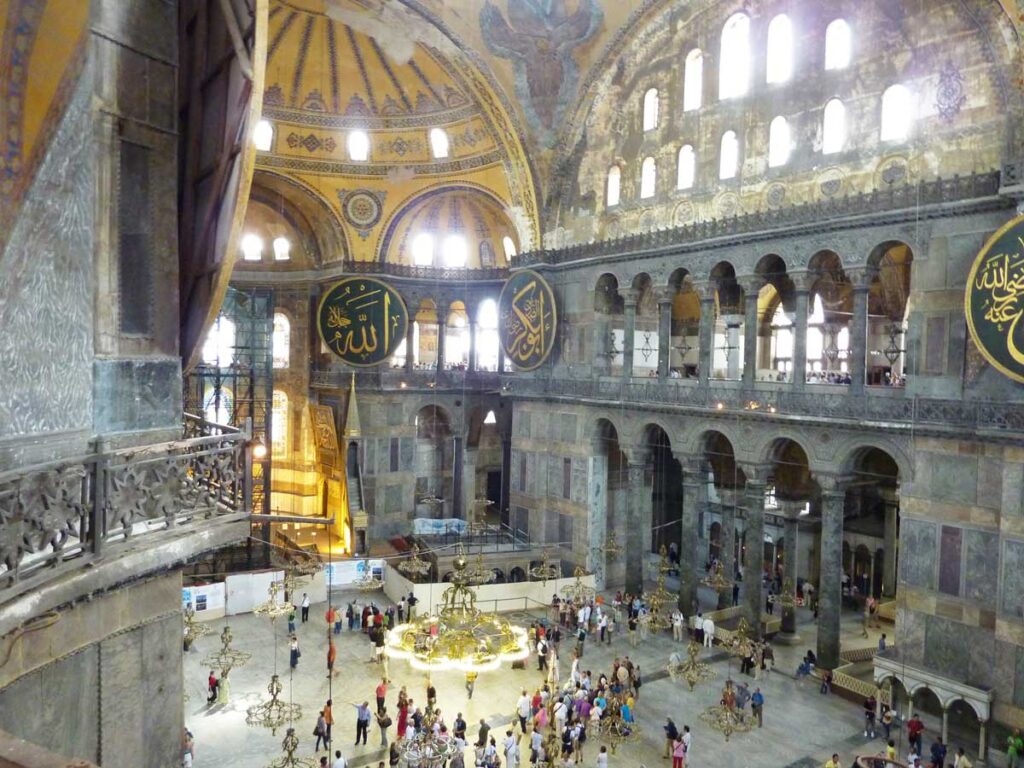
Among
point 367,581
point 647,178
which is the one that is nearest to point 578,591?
point 367,581

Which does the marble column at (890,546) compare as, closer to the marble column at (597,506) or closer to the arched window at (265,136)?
the marble column at (597,506)

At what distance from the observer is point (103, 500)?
4012 millimetres

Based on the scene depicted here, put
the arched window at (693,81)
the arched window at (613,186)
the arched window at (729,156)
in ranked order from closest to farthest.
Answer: the arched window at (729,156) < the arched window at (693,81) < the arched window at (613,186)

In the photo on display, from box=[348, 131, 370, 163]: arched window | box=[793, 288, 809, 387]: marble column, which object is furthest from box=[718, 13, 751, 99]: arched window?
box=[348, 131, 370, 163]: arched window

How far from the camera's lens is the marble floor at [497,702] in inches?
426

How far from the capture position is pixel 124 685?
4555 millimetres

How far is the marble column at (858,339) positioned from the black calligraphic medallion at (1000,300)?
7.11 ft

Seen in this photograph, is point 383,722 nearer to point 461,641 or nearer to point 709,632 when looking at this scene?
point 461,641

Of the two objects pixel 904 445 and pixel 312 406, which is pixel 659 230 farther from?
pixel 312 406

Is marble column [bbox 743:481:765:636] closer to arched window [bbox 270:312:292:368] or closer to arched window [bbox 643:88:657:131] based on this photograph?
arched window [bbox 643:88:657:131]

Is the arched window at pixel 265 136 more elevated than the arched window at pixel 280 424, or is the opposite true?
the arched window at pixel 265 136

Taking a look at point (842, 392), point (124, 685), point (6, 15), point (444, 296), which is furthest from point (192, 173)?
point (444, 296)

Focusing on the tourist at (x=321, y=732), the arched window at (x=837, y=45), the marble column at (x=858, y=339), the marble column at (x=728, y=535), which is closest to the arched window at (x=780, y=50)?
the arched window at (x=837, y=45)

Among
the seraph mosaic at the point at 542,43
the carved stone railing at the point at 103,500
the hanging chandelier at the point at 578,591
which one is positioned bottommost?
the hanging chandelier at the point at 578,591
